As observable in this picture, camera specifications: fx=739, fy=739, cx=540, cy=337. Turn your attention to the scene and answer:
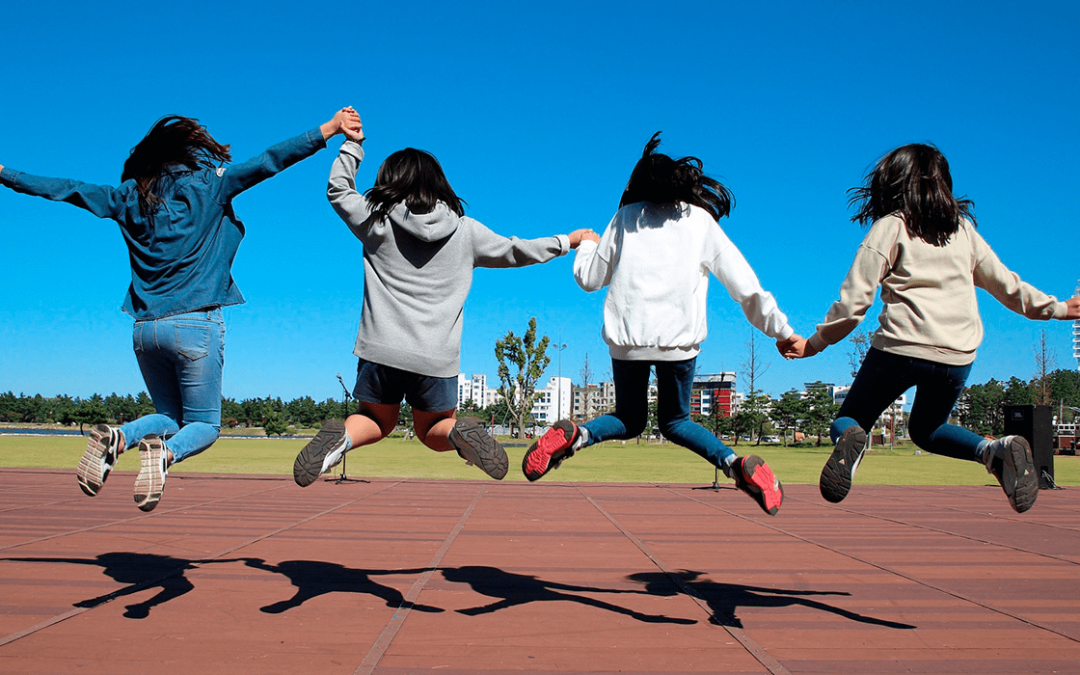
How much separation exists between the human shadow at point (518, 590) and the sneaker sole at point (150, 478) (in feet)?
5.87

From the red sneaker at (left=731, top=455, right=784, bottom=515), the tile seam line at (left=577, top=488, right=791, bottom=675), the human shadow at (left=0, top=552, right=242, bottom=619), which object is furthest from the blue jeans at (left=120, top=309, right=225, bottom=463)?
the tile seam line at (left=577, top=488, right=791, bottom=675)

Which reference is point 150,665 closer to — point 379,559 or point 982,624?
point 379,559

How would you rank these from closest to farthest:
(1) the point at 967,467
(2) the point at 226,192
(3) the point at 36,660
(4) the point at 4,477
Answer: (3) the point at 36,660
(2) the point at 226,192
(4) the point at 4,477
(1) the point at 967,467

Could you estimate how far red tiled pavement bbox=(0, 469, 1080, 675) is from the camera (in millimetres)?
3391

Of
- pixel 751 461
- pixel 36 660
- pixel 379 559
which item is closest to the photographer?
pixel 36 660

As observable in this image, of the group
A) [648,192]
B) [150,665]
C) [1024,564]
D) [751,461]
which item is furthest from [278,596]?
[1024,564]

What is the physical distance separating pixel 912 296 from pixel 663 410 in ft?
4.37

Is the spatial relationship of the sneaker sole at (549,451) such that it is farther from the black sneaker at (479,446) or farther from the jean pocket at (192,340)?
the jean pocket at (192,340)

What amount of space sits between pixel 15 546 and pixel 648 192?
5.92m

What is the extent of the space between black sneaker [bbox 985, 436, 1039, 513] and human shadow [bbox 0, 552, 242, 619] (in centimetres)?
441

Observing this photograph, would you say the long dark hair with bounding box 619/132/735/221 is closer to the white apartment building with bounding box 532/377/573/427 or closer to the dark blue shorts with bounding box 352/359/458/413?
the dark blue shorts with bounding box 352/359/458/413

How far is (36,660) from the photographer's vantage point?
3.15 m

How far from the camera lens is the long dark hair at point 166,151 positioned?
12.9 feet

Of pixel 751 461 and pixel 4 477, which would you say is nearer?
pixel 751 461
